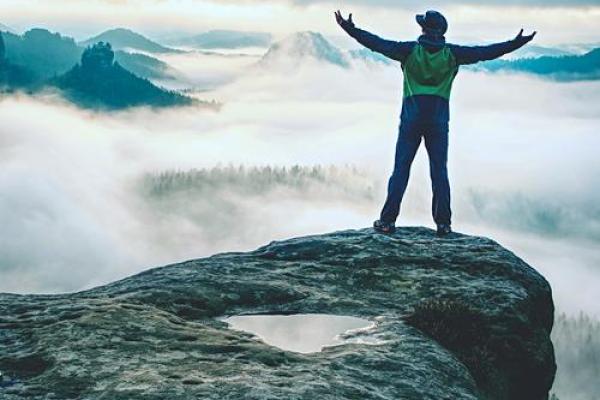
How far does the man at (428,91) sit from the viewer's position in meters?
18.9

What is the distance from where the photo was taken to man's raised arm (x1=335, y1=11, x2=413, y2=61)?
1889cm

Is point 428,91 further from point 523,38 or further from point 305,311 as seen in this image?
point 305,311

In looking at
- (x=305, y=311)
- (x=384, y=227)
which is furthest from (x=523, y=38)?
(x=305, y=311)

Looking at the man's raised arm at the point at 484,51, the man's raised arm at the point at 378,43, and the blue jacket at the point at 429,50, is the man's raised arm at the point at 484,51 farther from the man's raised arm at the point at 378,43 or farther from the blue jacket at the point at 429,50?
the man's raised arm at the point at 378,43

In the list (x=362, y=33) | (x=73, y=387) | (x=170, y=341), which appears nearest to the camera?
(x=73, y=387)

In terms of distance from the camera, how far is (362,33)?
19.3m

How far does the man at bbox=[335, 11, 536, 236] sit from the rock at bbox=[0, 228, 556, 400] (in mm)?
1594

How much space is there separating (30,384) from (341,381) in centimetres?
397

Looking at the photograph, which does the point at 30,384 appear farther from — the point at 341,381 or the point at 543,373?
the point at 543,373

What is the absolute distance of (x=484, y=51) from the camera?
18.8 meters

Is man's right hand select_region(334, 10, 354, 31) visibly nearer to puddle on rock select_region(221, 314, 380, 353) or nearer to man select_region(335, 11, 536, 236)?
man select_region(335, 11, 536, 236)

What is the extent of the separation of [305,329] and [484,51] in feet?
31.3

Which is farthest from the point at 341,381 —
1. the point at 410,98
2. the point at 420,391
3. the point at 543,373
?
the point at 410,98

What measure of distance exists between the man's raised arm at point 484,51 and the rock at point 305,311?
448 cm
